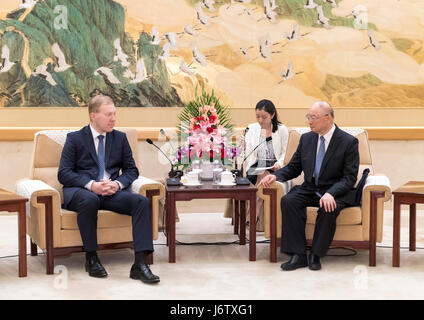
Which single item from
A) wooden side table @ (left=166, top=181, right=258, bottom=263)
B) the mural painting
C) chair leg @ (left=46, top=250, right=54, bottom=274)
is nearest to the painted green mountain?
the mural painting

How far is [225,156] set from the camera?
4.99 meters

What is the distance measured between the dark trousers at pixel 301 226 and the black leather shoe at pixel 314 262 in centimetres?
5

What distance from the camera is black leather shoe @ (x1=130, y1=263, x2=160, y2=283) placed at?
4.05 m

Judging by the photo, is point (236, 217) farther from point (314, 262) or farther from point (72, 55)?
point (72, 55)

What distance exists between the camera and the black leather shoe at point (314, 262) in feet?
14.5

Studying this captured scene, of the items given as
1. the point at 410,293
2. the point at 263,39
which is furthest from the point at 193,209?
the point at 410,293

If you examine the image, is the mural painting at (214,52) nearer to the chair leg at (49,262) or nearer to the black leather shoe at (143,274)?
the chair leg at (49,262)

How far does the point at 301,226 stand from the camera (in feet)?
14.9

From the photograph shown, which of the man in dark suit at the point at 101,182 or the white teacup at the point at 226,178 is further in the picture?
the white teacup at the point at 226,178

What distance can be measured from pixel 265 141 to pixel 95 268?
225 centimetres

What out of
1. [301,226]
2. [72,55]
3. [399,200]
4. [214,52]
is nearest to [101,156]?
[301,226]

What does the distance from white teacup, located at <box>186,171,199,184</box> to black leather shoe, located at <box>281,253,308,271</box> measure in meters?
0.98

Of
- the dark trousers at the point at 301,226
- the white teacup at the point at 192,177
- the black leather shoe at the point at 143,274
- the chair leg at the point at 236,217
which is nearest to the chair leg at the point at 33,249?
the black leather shoe at the point at 143,274

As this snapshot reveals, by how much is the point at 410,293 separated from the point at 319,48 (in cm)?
374
